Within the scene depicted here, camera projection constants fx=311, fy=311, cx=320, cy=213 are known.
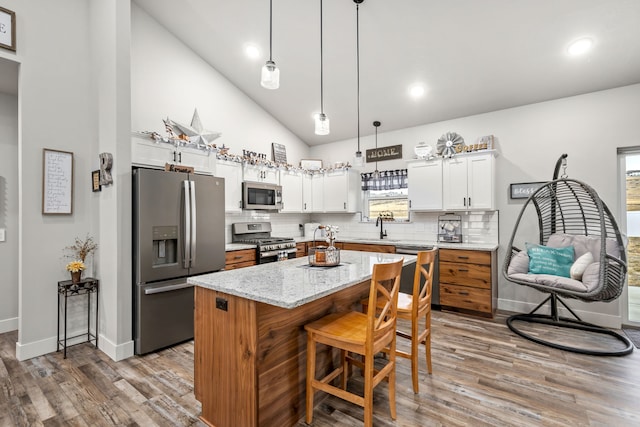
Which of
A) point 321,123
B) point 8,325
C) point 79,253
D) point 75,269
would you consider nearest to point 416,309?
point 321,123

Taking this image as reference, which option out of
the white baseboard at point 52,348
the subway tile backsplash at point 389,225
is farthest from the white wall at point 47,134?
the subway tile backsplash at point 389,225

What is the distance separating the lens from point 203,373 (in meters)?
1.92

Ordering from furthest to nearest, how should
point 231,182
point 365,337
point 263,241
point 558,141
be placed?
point 263,241 → point 231,182 → point 558,141 → point 365,337

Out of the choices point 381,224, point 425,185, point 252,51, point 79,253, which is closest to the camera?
point 79,253

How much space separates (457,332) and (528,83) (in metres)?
3.03

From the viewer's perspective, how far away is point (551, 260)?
3469 millimetres

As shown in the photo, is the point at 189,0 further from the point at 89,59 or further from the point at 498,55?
the point at 498,55

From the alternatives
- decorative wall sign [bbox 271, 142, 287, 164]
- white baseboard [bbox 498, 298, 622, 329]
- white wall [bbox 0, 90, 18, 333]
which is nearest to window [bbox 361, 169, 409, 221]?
decorative wall sign [bbox 271, 142, 287, 164]

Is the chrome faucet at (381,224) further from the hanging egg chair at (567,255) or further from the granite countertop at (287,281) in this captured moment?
the granite countertop at (287,281)

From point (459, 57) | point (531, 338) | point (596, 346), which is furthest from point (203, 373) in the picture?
point (459, 57)

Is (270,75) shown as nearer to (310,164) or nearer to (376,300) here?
(376,300)

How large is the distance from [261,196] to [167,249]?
72.1 inches

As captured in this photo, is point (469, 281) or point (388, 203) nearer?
point (469, 281)

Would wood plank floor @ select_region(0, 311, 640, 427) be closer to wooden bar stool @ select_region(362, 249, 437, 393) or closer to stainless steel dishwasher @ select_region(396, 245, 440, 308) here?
wooden bar stool @ select_region(362, 249, 437, 393)
